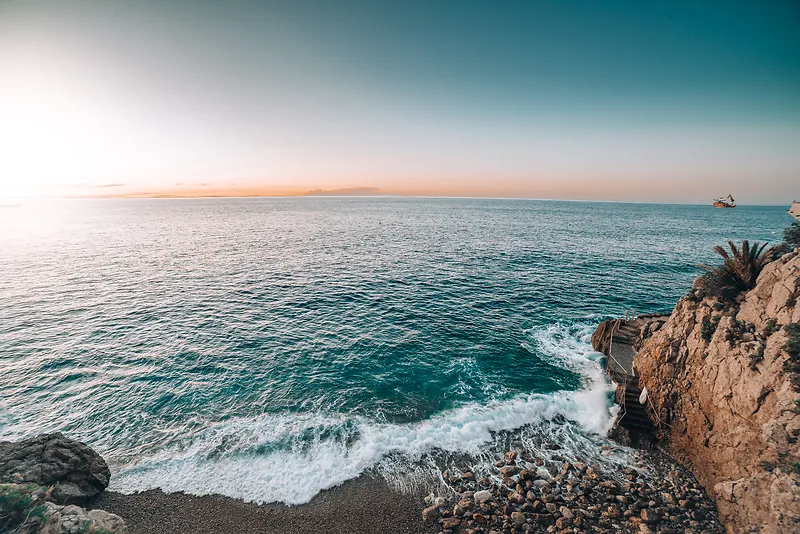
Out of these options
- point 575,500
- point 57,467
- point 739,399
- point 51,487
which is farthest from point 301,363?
point 739,399

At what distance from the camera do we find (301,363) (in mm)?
28359

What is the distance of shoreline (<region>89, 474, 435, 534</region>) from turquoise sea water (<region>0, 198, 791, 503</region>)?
2.50ft

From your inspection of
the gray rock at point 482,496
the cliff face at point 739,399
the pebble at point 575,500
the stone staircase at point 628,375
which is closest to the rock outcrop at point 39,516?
the pebble at point 575,500

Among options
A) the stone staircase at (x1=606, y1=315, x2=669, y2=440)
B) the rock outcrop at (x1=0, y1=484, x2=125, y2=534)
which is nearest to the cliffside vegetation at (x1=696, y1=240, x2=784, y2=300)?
the stone staircase at (x1=606, y1=315, x2=669, y2=440)

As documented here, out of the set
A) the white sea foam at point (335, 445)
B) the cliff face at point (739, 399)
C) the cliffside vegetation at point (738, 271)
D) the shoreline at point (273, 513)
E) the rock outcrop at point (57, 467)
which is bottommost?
the shoreline at point (273, 513)

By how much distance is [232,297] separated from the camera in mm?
43125

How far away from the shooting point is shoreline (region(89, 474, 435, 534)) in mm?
15266

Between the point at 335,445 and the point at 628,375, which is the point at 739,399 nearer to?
the point at 628,375

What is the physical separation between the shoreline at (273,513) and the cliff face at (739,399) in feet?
46.8

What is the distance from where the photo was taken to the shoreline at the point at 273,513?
15266mm

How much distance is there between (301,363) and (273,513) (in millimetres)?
13098

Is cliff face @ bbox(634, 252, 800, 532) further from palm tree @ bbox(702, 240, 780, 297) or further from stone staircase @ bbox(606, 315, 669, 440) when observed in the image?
palm tree @ bbox(702, 240, 780, 297)

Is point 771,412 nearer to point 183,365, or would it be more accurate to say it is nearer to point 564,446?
point 564,446

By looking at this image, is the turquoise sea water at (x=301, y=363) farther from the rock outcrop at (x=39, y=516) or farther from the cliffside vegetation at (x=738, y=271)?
the cliffside vegetation at (x=738, y=271)
